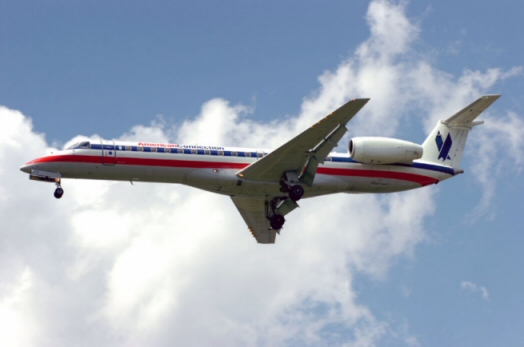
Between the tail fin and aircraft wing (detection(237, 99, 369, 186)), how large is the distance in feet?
23.9

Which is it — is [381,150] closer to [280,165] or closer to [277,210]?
[280,165]

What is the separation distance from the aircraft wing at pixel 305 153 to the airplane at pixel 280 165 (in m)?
0.04

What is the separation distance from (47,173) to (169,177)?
5.58 m

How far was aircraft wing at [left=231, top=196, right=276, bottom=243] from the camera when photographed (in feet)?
142

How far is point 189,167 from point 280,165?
4280 mm

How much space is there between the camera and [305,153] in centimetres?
3794

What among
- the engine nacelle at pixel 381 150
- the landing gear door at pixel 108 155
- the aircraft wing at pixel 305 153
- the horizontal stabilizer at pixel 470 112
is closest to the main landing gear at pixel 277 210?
the aircraft wing at pixel 305 153

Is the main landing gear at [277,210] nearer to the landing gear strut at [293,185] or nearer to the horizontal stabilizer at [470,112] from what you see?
the landing gear strut at [293,185]

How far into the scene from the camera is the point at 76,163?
122 feet

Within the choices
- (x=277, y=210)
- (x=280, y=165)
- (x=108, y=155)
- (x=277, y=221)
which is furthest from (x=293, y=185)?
(x=108, y=155)

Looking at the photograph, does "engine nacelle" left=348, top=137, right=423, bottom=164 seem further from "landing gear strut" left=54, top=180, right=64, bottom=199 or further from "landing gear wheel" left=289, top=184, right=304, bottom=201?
"landing gear strut" left=54, top=180, right=64, bottom=199

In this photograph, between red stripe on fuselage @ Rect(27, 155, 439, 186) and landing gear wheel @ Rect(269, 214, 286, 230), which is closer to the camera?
red stripe on fuselage @ Rect(27, 155, 439, 186)

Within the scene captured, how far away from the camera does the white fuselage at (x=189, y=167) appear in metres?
37.3

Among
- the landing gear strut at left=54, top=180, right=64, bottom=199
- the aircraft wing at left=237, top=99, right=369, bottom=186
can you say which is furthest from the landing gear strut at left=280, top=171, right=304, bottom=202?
the landing gear strut at left=54, top=180, right=64, bottom=199
